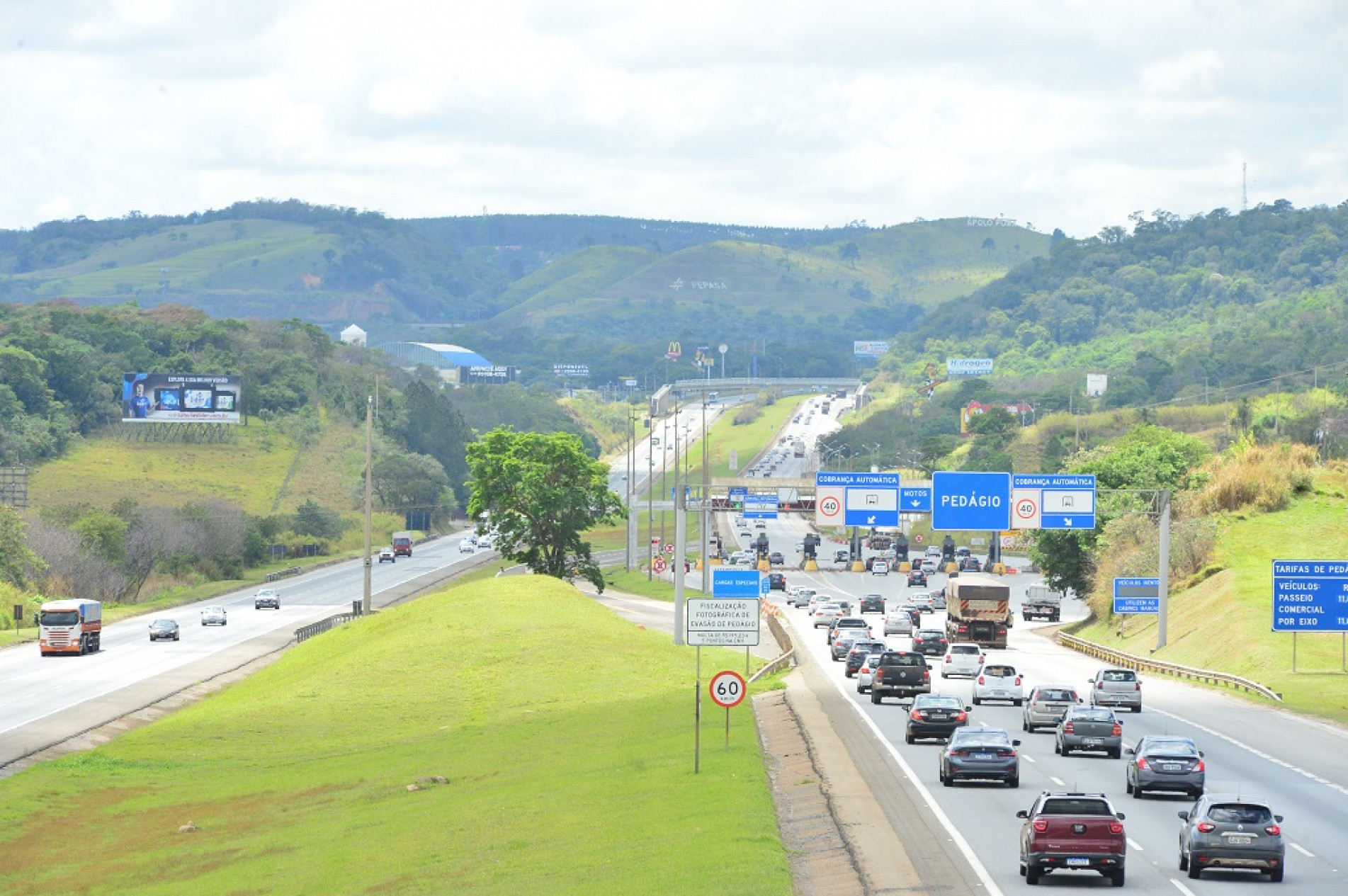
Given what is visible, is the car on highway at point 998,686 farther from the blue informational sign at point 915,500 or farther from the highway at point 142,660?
the highway at point 142,660

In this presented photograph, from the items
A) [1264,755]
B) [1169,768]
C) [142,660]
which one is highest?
[1169,768]

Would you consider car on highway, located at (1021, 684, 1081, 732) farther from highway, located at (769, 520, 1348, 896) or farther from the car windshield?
the car windshield

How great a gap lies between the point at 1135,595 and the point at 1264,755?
1675 inches

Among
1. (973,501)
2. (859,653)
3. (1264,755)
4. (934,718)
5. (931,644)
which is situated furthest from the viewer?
(931,644)

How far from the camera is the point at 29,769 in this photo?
52.9 m

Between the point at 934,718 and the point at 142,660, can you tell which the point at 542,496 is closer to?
the point at 142,660

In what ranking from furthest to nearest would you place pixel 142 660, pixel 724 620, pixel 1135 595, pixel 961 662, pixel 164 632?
1. pixel 164 632
2. pixel 1135 595
3. pixel 142 660
4. pixel 961 662
5. pixel 724 620

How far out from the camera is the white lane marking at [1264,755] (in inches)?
1694

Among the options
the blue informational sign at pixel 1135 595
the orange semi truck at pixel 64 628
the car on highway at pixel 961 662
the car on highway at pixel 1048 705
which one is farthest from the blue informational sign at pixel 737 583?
the orange semi truck at pixel 64 628

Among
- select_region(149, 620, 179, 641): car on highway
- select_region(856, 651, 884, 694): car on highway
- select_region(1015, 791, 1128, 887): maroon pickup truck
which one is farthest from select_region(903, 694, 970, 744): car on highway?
select_region(149, 620, 179, 641): car on highway

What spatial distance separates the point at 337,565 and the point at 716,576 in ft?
346

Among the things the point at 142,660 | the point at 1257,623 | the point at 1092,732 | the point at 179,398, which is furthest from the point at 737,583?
the point at 179,398

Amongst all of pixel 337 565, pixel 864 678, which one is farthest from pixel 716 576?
pixel 337 565

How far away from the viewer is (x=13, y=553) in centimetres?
11844
